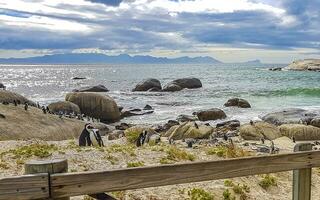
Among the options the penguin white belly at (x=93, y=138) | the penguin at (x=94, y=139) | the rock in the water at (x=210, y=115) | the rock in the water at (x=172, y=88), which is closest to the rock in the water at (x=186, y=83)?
the rock in the water at (x=172, y=88)

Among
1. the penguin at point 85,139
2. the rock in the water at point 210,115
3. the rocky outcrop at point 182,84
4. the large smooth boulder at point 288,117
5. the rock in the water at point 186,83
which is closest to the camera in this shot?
the penguin at point 85,139

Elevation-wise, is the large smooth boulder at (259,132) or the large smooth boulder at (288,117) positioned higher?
the large smooth boulder at (259,132)

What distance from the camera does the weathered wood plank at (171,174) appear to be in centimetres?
352

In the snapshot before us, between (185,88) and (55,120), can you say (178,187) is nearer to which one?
(55,120)

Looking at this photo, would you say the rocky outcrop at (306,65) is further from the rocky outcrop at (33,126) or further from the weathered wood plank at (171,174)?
the weathered wood plank at (171,174)

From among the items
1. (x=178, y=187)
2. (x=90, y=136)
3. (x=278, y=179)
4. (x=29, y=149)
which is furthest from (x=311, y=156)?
(x=90, y=136)

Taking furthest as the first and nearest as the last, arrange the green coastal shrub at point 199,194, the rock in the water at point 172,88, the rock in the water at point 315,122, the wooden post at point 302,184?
1. the rock in the water at point 172,88
2. the rock in the water at point 315,122
3. the green coastal shrub at point 199,194
4. the wooden post at point 302,184

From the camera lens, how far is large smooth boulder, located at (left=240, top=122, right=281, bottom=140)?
2128 centimetres

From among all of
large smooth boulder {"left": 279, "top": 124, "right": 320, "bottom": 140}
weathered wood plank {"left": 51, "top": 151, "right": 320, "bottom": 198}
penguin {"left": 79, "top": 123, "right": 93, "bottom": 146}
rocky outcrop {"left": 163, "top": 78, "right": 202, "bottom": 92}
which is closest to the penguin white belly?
penguin {"left": 79, "top": 123, "right": 93, "bottom": 146}

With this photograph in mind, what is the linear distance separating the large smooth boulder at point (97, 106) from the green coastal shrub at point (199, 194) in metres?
27.4

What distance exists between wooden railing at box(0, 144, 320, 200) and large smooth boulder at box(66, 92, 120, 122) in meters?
30.9

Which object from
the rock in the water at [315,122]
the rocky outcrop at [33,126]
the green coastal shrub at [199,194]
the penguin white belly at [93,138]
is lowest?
the rock in the water at [315,122]

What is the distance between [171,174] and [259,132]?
18271 millimetres

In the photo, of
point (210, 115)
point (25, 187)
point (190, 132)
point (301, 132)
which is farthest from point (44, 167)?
point (210, 115)
